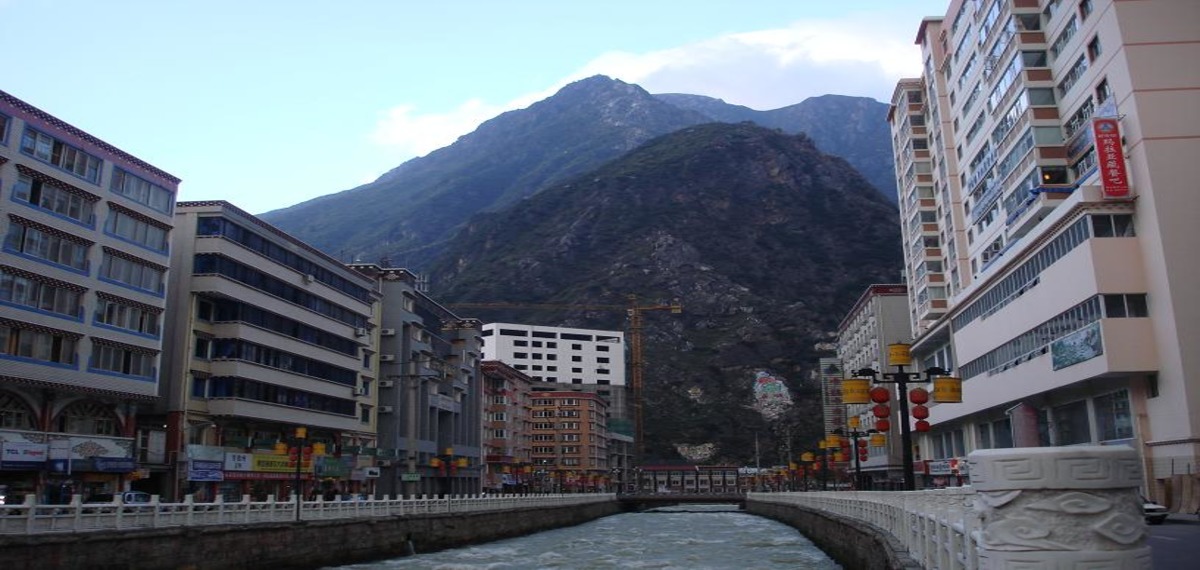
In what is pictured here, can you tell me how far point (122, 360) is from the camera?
45594mm

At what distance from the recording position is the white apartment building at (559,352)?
181750 mm

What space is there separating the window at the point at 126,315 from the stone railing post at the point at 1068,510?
4753cm

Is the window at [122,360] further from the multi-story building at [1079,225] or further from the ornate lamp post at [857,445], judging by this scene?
the multi-story building at [1079,225]

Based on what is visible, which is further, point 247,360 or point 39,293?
point 247,360

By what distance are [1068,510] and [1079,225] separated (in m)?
44.8

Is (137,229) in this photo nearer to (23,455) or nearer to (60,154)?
(60,154)

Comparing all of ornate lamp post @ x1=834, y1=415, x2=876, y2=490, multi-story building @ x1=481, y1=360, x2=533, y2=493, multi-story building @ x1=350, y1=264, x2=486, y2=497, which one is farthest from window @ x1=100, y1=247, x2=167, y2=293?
multi-story building @ x1=481, y1=360, x2=533, y2=493

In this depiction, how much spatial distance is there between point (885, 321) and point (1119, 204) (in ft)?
178

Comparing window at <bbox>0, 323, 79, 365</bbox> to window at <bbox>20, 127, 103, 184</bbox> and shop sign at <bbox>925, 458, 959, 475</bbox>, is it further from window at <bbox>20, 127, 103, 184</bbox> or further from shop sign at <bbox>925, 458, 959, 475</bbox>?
shop sign at <bbox>925, 458, 959, 475</bbox>

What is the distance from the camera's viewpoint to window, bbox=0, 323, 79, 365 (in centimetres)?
3906

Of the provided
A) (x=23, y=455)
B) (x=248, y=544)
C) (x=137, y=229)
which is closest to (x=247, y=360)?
(x=137, y=229)

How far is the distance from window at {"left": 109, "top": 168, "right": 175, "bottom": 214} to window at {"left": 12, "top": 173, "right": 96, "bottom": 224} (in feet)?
7.25

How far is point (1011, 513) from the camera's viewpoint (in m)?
5.64

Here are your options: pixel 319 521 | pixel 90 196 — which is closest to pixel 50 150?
pixel 90 196
